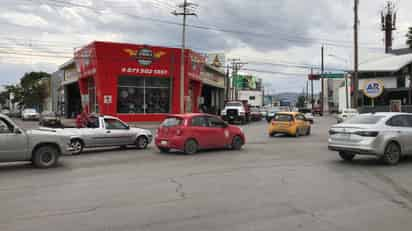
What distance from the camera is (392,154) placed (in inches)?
468

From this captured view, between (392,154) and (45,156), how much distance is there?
33.2 ft

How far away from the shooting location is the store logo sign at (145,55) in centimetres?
3825

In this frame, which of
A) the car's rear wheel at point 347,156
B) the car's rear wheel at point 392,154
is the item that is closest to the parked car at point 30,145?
the car's rear wheel at point 347,156

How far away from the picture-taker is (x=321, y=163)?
1231 centimetres

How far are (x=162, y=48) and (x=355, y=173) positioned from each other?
3161 cm

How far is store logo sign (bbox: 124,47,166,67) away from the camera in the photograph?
38.2 m

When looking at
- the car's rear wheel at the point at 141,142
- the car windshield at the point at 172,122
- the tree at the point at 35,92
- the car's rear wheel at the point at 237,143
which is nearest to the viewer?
the car windshield at the point at 172,122

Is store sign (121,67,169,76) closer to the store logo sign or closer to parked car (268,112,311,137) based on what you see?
the store logo sign

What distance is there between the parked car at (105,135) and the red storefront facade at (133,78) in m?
19.3

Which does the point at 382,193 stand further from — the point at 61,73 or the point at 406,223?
the point at 61,73

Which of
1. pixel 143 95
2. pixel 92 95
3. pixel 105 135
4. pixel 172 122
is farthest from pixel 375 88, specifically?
pixel 92 95

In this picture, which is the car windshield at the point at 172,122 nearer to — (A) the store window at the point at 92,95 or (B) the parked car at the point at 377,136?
(B) the parked car at the point at 377,136

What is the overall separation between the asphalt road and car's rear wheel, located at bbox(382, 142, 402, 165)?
0.26 metres

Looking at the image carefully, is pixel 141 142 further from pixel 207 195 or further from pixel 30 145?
pixel 207 195
